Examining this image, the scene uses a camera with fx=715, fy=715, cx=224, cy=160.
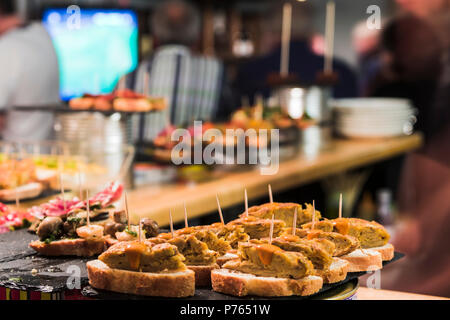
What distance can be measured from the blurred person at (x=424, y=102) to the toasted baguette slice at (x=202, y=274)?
15.6ft

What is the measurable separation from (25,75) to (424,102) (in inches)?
148

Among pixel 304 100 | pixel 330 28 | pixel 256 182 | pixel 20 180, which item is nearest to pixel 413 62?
pixel 330 28

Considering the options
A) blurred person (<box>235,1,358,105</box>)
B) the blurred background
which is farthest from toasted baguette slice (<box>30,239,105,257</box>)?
blurred person (<box>235,1,358,105</box>)

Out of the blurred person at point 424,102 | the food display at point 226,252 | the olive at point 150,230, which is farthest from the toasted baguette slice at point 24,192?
the blurred person at point 424,102

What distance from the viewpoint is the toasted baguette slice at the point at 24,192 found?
324 cm

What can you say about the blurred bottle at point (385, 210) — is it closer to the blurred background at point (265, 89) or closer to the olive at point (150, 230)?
the blurred background at point (265, 89)

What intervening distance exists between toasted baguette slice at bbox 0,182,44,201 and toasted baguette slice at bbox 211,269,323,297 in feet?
5.47

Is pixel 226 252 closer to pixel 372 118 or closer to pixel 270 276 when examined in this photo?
pixel 270 276

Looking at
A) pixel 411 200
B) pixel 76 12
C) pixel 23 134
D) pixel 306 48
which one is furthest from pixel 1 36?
pixel 411 200

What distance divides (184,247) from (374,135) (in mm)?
4567

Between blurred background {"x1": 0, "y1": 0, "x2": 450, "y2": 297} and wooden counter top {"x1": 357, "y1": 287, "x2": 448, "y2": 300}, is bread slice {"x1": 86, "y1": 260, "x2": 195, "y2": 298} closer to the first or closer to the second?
wooden counter top {"x1": 357, "y1": 287, "x2": 448, "y2": 300}

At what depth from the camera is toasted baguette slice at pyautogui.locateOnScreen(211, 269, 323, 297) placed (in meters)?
1.78

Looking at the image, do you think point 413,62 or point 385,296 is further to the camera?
point 413,62

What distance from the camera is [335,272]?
1.89 metres
